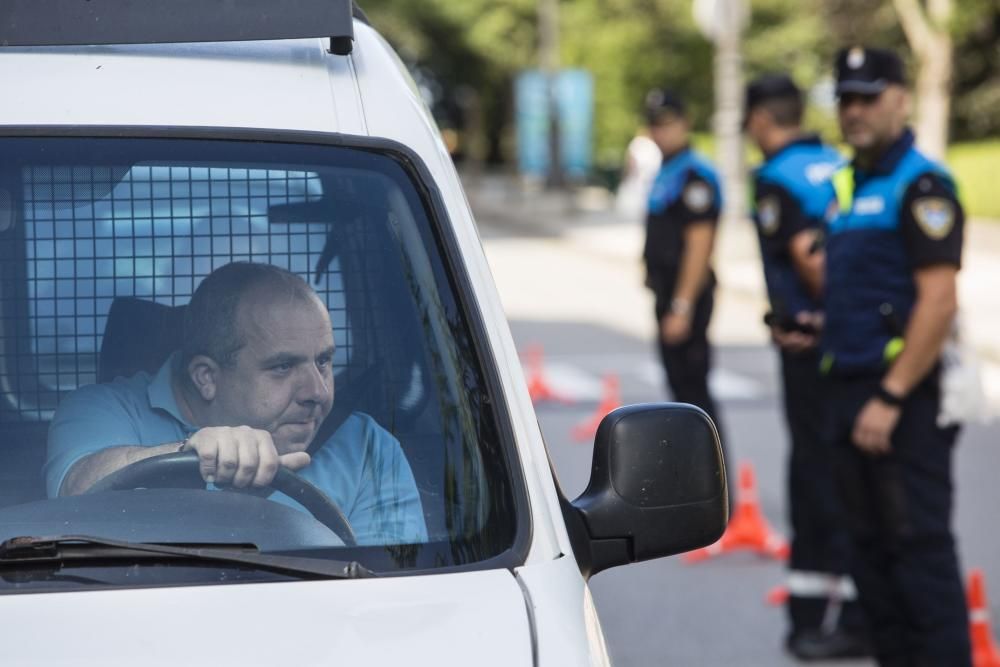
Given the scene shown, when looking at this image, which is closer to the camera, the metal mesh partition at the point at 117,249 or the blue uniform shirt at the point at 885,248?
the metal mesh partition at the point at 117,249

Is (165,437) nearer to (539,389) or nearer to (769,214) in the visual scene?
(769,214)

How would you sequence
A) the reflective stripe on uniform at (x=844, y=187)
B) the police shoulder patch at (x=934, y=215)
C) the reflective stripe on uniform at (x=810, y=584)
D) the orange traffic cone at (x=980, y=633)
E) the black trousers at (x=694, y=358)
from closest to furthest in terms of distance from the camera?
the police shoulder patch at (x=934, y=215) → the reflective stripe on uniform at (x=844, y=187) → the orange traffic cone at (x=980, y=633) → the reflective stripe on uniform at (x=810, y=584) → the black trousers at (x=694, y=358)

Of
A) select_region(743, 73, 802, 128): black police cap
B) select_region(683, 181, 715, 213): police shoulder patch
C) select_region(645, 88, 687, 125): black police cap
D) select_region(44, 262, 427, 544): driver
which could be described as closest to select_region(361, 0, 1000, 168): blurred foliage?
select_region(645, 88, 687, 125): black police cap

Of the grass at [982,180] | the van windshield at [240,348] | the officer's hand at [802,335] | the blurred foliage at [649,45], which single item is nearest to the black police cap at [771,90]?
the officer's hand at [802,335]

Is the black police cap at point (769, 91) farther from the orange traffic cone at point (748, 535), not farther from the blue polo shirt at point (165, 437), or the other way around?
the blue polo shirt at point (165, 437)

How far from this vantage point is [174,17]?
2.94 m

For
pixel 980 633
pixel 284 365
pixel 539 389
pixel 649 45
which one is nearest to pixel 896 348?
pixel 980 633

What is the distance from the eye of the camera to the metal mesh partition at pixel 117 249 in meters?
2.73

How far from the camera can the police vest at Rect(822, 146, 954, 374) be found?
4934mm

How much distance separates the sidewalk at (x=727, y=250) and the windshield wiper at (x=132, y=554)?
491 centimetres

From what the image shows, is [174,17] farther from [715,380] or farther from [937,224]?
[715,380]

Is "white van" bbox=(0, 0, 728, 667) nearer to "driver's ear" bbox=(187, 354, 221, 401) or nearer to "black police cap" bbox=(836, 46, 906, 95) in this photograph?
"driver's ear" bbox=(187, 354, 221, 401)

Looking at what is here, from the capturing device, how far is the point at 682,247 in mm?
7789

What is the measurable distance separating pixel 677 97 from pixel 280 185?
553 cm
